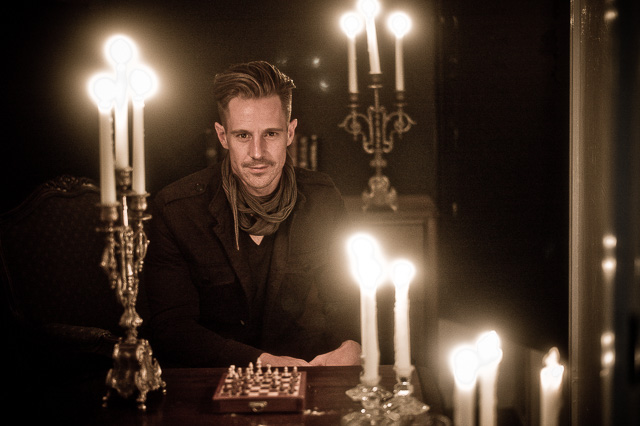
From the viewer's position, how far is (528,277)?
2.47 m

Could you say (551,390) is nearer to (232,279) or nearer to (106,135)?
(106,135)

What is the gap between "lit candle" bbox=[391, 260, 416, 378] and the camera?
1085 mm

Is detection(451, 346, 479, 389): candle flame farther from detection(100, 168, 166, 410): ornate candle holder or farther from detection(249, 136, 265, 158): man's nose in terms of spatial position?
detection(249, 136, 265, 158): man's nose

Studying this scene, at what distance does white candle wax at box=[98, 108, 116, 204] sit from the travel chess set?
0.49 meters

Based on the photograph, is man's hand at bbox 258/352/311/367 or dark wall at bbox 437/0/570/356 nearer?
man's hand at bbox 258/352/311/367

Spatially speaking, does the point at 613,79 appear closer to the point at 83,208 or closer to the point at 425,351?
the point at 425,351

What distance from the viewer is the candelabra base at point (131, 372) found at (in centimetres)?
143

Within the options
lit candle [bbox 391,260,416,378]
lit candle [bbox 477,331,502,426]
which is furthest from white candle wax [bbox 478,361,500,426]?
lit candle [bbox 391,260,416,378]

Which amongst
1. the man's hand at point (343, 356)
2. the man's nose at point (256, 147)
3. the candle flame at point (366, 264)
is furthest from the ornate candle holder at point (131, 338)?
the man's nose at point (256, 147)

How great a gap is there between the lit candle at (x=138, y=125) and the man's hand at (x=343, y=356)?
3.14 ft

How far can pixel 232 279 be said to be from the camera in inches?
90.1

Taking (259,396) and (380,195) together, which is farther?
(380,195)

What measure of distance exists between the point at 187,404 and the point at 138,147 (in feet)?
1.94

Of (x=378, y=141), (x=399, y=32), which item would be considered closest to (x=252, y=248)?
(x=378, y=141)
